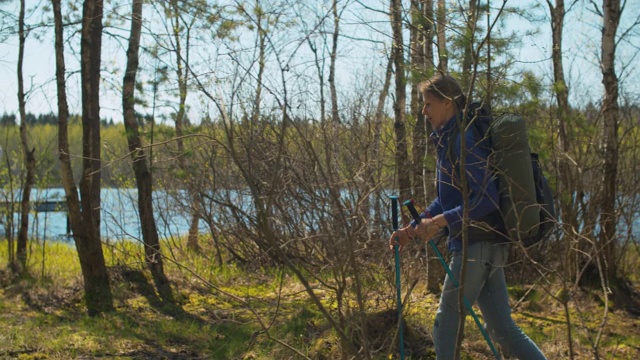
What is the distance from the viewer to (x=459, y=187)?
2809 mm

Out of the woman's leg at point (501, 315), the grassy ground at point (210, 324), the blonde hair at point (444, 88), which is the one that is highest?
the blonde hair at point (444, 88)

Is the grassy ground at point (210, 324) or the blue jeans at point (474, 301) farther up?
the blue jeans at point (474, 301)

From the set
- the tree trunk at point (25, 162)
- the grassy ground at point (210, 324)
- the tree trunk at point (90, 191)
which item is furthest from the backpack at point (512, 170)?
the tree trunk at point (25, 162)

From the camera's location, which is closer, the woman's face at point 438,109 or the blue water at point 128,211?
the woman's face at point 438,109

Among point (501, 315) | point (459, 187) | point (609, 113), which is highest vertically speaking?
point (609, 113)

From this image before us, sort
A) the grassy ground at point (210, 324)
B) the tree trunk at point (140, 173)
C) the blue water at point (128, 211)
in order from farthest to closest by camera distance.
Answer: the blue water at point (128, 211), the tree trunk at point (140, 173), the grassy ground at point (210, 324)

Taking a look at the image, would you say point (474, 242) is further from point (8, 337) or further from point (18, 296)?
point (18, 296)

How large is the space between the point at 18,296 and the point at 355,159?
11.6 ft

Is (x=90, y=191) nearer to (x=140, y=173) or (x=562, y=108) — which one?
(x=140, y=173)

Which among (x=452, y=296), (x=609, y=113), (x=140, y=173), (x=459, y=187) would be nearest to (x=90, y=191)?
(x=140, y=173)

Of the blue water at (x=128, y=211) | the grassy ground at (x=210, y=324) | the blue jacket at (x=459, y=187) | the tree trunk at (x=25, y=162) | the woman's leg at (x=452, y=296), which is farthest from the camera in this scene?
the blue water at (x=128, y=211)

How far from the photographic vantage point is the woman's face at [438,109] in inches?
120

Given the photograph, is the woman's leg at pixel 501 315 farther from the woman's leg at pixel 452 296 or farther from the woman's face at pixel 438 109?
the woman's face at pixel 438 109

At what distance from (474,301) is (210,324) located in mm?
3181
